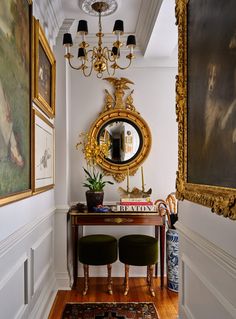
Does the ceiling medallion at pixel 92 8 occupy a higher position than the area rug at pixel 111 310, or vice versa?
the ceiling medallion at pixel 92 8

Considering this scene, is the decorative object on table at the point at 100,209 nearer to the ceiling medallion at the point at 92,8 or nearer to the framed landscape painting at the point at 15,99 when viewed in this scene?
the framed landscape painting at the point at 15,99

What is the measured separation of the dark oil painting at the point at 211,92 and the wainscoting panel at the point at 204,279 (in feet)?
1.11

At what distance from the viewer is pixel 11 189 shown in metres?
1.56

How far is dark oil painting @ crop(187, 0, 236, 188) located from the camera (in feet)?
3.84

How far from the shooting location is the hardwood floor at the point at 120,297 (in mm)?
2594

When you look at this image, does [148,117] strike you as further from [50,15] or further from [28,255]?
[28,255]

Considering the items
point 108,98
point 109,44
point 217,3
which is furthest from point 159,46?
point 217,3

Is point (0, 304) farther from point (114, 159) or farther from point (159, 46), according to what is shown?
point (159, 46)

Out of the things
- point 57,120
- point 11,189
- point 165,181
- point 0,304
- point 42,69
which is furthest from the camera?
point 165,181

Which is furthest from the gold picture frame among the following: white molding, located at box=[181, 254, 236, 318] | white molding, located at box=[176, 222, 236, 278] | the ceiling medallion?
the ceiling medallion

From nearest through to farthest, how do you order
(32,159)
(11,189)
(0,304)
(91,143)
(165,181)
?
(0,304) < (11,189) < (32,159) < (91,143) < (165,181)

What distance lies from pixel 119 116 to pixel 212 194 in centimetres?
231

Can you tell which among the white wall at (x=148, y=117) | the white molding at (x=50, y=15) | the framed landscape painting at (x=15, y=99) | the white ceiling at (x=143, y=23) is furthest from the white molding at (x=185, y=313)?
the white molding at (x=50, y=15)

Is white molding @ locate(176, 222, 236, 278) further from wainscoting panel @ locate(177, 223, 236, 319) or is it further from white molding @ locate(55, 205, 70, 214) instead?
white molding @ locate(55, 205, 70, 214)
